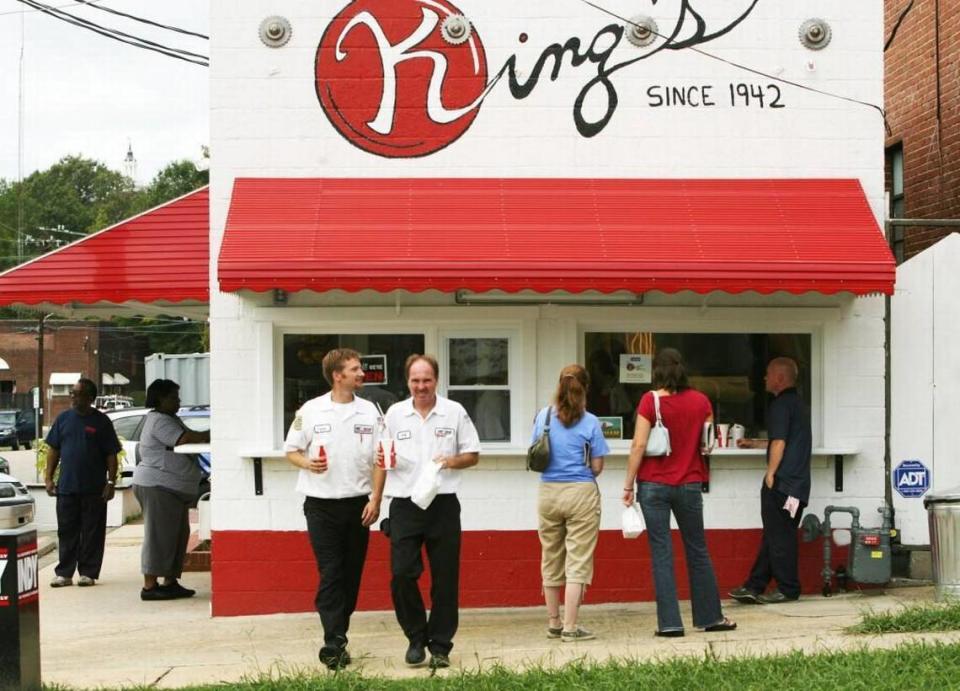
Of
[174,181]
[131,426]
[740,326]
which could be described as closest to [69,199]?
[174,181]

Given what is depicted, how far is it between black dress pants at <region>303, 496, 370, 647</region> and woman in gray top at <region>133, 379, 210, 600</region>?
13.0ft

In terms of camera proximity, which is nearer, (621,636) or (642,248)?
(621,636)

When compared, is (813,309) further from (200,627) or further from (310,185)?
(200,627)

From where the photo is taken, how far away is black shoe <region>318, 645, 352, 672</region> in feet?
26.5

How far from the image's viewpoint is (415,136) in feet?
34.6

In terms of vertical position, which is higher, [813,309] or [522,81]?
[522,81]

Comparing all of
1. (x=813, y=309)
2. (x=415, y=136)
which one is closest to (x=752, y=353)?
(x=813, y=309)

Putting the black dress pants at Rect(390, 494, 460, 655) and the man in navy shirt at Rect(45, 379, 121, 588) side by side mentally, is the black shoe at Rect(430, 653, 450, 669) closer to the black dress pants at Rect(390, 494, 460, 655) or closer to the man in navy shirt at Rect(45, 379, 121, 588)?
the black dress pants at Rect(390, 494, 460, 655)

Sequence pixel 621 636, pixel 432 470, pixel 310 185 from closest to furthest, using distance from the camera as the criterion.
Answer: pixel 432 470 → pixel 621 636 → pixel 310 185

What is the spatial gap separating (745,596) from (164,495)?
5028 mm

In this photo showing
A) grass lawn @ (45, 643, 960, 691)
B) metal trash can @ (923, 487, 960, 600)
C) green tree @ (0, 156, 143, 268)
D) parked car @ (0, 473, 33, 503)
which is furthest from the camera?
green tree @ (0, 156, 143, 268)

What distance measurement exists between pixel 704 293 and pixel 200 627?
444cm

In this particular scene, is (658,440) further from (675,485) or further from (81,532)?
(81,532)

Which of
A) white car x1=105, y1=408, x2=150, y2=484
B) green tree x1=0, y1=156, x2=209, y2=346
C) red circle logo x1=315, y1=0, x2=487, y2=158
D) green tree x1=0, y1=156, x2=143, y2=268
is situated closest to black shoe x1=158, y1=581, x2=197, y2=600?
red circle logo x1=315, y1=0, x2=487, y2=158
